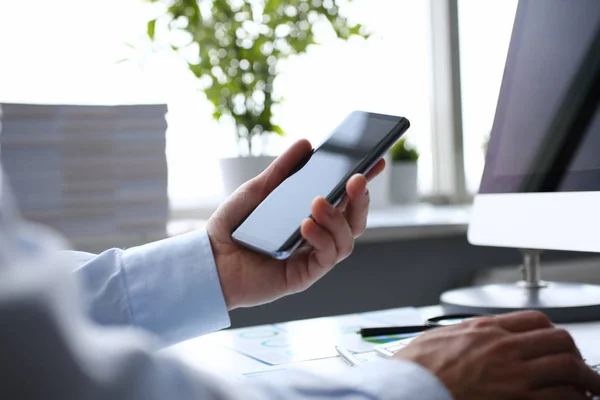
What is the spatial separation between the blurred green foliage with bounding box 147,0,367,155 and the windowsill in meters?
0.26

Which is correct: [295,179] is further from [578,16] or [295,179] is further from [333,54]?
[333,54]

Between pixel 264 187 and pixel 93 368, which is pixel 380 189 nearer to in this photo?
pixel 264 187

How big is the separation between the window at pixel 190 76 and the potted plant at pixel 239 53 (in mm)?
126

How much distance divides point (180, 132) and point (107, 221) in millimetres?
449

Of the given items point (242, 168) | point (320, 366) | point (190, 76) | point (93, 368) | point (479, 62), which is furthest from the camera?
point (479, 62)

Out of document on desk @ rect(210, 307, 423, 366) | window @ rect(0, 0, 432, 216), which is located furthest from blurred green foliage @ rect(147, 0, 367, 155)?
document on desk @ rect(210, 307, 423, 366)

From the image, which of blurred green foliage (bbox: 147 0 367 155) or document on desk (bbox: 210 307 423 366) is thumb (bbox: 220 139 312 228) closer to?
document on desk (bbox: 210 307 423 366)

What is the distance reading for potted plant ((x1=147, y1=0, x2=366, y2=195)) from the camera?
5.07ft

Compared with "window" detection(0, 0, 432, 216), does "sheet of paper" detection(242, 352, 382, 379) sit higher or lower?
lower

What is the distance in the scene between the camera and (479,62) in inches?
87.4

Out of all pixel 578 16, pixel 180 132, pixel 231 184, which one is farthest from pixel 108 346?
pixel 180 132

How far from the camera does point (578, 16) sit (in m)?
0.85

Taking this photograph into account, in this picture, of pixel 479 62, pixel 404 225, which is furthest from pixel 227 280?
pixel 479 62

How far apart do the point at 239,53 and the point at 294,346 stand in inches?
33.8
